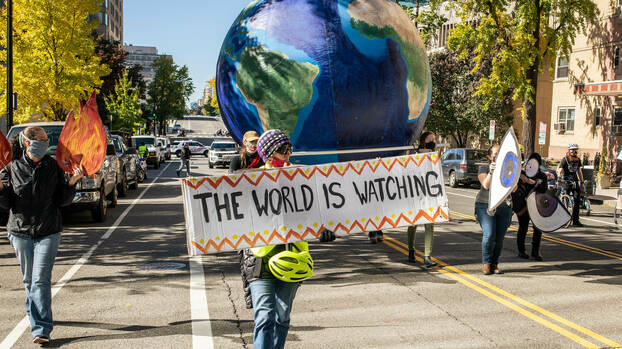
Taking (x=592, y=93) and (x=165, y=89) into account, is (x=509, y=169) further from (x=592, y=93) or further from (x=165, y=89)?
(x=165, y=89)

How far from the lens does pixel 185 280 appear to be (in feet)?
26.5

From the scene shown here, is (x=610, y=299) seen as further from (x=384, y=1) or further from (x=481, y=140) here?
(x=481, y=140)

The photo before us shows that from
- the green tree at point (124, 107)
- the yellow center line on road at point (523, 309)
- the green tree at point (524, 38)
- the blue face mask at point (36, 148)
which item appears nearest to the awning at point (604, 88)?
the green tree at point (524, 38)

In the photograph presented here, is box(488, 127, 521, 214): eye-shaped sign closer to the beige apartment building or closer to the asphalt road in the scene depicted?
the asphalt road

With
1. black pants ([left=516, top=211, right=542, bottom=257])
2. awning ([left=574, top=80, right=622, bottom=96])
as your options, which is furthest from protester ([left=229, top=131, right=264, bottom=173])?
awning ([left=574, top=80, right=622, bottom=96])

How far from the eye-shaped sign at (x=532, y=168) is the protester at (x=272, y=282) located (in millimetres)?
6104

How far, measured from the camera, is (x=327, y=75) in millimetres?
6812

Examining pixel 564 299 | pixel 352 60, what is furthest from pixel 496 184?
pixel 352 60

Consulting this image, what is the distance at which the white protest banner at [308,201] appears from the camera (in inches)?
183

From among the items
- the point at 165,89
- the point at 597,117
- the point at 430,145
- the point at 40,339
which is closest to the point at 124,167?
the point at 430,145

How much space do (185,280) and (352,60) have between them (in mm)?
3654

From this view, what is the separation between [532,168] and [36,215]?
7.11 m

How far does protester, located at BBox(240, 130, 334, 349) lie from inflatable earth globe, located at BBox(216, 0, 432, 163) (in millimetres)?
2511

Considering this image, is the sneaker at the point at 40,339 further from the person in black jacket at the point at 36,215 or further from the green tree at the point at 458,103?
the green tree at the point at 458,103
